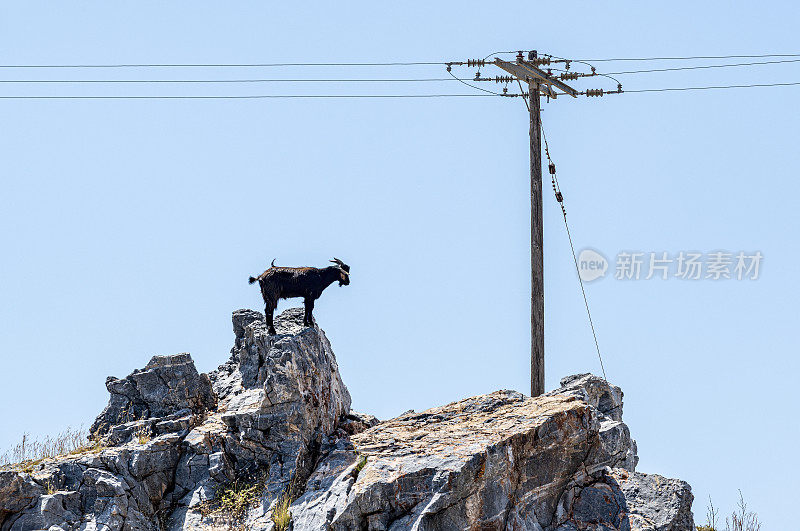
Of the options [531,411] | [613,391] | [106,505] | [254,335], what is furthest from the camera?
[613,391]

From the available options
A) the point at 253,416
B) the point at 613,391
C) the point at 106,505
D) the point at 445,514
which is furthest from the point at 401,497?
the point at 613,391

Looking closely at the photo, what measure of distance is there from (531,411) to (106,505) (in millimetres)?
8719

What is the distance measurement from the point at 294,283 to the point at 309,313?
835mm

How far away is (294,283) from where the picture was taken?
2395 cm

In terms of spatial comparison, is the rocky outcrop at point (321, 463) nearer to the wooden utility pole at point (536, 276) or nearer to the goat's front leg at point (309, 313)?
the goat's front leg at point (309, 313)

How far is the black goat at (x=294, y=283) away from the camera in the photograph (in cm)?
2392

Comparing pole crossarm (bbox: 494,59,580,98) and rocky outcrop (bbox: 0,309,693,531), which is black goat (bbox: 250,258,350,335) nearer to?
rocky outcrop (bbox: 0,309,693,531)

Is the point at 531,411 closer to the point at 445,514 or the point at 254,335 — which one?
the point at 445,514

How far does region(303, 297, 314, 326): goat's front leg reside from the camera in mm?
24178

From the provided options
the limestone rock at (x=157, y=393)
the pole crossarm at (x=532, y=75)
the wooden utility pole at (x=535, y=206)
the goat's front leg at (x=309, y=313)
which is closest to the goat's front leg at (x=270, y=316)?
the goat's front leg at (x=309, y=313)

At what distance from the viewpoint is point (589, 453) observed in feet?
72.7

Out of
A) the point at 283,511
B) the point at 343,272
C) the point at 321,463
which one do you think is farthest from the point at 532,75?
the point at 283,511

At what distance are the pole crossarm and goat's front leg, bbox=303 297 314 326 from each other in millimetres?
7318

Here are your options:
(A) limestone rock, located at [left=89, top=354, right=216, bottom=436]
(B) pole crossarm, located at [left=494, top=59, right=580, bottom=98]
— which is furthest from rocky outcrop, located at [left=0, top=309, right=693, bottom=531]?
(B) pole crossarm, located at [left=494, top=59, right=580, bottom=98]
